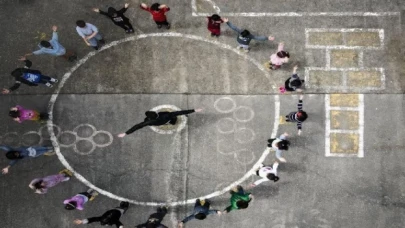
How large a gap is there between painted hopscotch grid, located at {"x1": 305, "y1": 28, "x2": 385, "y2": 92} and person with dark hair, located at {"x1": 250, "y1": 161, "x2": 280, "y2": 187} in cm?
255

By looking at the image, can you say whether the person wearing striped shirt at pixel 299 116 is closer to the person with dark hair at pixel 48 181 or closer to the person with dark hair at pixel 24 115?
the person with dark hair at pixel 48 181

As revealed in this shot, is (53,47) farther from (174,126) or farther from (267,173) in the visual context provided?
(267,173)

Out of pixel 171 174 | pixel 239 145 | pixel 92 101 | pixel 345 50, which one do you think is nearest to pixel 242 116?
pixel 239 145

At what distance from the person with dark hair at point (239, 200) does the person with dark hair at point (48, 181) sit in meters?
4.37

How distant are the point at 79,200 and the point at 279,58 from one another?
20.4ft

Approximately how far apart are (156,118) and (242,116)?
254cm

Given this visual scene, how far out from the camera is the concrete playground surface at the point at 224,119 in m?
11.4

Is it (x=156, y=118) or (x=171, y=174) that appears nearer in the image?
(x=156, y=118)

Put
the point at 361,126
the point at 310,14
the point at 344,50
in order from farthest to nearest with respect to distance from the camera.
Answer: the point at 310,14 → the point at 344,50 → the point at 361,126

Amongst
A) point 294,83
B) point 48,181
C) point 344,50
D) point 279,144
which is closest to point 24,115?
point 48,181

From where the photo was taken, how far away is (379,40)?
469 inches

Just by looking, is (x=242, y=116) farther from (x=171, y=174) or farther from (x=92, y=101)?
(x=92, y=101)

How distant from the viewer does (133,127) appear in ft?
34.6

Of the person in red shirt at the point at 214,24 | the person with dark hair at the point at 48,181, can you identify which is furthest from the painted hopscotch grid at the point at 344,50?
the person with dark hair at the point at 48,181
